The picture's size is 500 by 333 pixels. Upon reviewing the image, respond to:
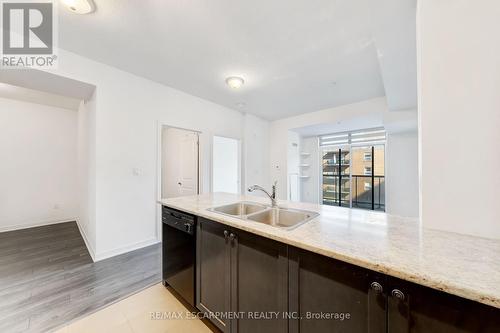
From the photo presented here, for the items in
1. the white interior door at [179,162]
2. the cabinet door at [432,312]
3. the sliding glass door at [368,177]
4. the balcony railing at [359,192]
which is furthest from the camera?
the balcony railing at [359,192]

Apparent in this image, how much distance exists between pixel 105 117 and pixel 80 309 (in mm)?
2316

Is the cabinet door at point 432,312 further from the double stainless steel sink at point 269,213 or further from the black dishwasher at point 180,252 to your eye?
the black dishwasher at point 180,252

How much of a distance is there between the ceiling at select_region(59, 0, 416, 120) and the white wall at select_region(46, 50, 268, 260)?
21 centimetres

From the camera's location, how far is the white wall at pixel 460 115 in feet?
3.29

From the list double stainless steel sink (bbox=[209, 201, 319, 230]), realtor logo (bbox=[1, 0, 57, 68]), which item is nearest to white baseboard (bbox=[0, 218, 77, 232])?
realtor logo (bbox=[1, 0, 57, 68])

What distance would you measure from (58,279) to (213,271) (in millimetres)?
2041

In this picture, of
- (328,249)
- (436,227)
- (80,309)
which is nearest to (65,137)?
(80,309)

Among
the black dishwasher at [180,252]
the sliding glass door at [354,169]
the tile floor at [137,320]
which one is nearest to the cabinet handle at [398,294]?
the black dishwasher at [180,252]

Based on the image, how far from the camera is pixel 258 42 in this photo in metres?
2.20

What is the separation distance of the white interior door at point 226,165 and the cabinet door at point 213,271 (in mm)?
2729

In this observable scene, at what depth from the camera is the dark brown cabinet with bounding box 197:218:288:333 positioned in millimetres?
1100

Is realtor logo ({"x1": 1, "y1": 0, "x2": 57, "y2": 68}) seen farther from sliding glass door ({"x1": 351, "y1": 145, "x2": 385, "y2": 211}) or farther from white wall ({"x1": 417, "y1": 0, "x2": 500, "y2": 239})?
sliding glass door ({"x1": 351, "y1": 145, "x2": 385, "y2": 211})

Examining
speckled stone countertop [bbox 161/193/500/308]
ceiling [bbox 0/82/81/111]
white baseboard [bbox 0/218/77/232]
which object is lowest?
white baseboard [bbox 0/218/77/232]

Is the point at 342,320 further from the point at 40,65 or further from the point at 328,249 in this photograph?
the point at 40,65
